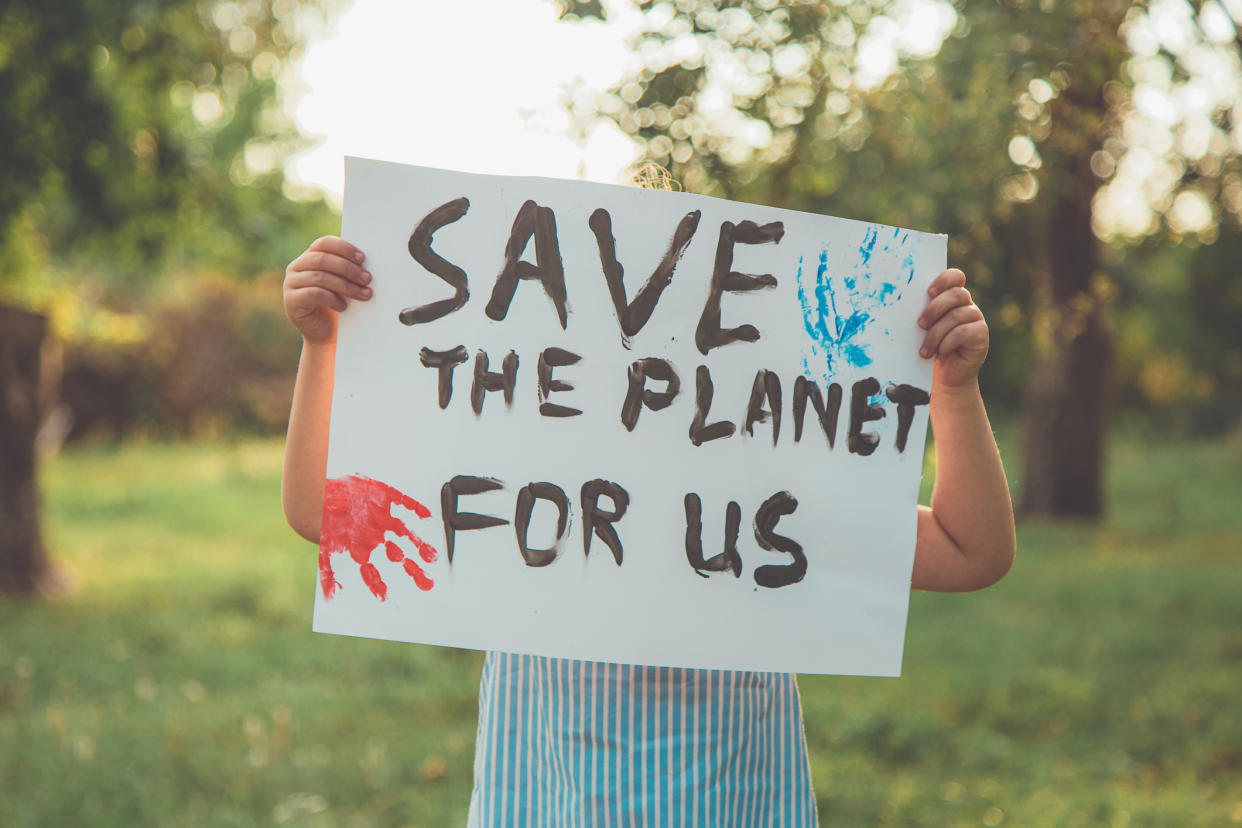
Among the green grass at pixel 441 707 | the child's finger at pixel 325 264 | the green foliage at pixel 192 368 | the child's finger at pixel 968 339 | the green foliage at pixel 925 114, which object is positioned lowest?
the green grass at pixel 441 707

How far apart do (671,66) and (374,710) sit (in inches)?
124

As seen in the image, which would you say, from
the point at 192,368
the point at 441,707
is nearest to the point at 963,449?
the point at 441,707

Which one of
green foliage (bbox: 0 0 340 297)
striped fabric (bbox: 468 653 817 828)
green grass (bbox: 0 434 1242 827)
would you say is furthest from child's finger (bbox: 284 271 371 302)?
green foliage (bbox: 0 0 340 297)

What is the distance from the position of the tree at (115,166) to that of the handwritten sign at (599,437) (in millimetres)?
3111

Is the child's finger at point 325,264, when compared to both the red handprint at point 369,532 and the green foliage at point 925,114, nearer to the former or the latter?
the red handprint at point 369,532

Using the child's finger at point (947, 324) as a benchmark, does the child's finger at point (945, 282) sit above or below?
above

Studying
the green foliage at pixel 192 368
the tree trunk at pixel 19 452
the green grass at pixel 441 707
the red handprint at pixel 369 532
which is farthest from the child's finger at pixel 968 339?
the green foliage at pixel 192 368

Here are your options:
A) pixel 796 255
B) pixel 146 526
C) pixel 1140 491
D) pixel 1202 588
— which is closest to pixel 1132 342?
pixel 1140 491

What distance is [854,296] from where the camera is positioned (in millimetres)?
1462

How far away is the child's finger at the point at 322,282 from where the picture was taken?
138 centimetres

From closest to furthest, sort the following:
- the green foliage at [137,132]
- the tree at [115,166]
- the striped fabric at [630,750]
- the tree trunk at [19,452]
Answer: the striped fabric at [630,750], the green foliage at [137,132], the tree at [115,166], the tree trunk at [19,452]

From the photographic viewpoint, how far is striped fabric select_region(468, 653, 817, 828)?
1372 mm

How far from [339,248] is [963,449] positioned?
908 millimetres

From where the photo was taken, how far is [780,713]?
1490 millimetres
